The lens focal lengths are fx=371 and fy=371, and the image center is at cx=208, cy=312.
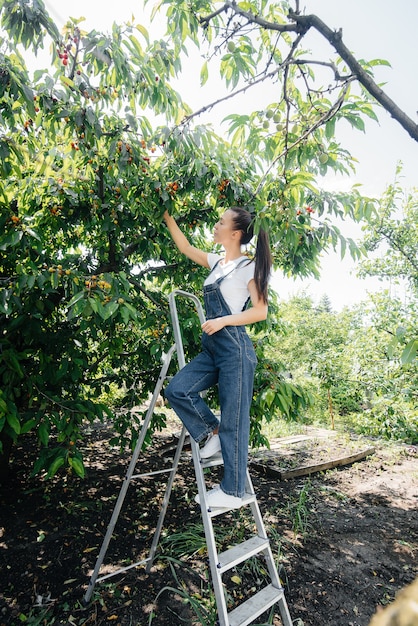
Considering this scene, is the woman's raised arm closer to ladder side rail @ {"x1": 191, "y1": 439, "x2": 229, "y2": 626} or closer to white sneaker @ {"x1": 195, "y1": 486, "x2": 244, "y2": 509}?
ladder side rail @ {"x1": 191, "y1": 439, "x2": 229, "y2": 626}

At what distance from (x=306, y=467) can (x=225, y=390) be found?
3497 millimetres

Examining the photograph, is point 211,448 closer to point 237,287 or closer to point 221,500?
point 221,500

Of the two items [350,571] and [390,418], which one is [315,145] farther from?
[390,418]

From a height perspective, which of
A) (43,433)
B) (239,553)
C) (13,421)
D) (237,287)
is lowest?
(239,553)

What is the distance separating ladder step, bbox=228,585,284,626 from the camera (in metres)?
1.62

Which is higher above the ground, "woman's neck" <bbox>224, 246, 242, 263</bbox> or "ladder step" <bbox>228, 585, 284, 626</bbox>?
"woman's neck" <bbox>224, 246, 242, 263</bbox>

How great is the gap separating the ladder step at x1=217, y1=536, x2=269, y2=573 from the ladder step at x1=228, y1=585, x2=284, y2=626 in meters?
0.18

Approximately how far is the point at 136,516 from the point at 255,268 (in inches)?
104

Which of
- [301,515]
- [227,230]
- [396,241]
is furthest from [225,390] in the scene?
[396,241]

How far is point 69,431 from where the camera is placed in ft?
7.24

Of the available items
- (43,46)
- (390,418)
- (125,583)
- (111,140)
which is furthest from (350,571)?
(43,46)

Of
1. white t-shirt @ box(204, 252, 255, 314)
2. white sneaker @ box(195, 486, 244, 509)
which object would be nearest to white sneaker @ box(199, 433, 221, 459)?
white sneaker @ box(195, 486, 244, 509)

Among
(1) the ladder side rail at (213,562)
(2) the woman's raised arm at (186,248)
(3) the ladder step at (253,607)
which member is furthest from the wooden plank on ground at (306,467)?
(2) the woman's raised arm at (186,248)

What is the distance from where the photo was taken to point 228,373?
1.83 metres
